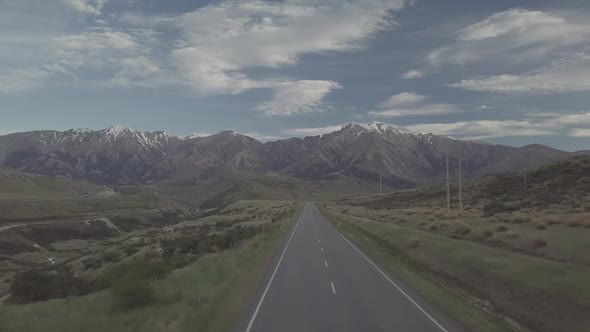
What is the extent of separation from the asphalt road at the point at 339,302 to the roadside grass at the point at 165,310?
1059 millimetres

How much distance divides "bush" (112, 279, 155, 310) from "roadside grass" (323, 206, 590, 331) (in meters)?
10.6

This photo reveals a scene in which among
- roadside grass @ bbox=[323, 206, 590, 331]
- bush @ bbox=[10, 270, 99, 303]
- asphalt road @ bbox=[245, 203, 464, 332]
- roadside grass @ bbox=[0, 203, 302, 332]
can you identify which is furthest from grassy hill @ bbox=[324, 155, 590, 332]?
bush @ bbox=[10, 270, 99, 303]

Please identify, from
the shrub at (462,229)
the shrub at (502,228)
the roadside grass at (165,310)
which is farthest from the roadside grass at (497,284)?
the roadside grass at (165,310)

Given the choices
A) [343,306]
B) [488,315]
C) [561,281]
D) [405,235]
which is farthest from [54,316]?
[405,235]

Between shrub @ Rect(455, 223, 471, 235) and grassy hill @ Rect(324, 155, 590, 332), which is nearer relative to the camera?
grassy hill @ Rect(324, 155, 590, 332)

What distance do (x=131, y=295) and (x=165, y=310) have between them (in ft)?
5.79

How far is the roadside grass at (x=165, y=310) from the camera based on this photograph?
13828mm

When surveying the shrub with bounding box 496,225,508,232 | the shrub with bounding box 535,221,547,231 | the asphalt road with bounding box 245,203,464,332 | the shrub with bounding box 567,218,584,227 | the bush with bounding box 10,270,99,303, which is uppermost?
the shrub with bounding box 567,218,584,227

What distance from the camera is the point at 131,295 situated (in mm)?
16281

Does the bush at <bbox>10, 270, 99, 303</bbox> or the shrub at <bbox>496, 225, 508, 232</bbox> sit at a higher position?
the shrub at <bbox>496, 225, 508, 232</bbox>

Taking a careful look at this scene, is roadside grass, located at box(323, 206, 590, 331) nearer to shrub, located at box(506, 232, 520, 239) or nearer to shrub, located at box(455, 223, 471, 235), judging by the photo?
shrub, located at box(506, 232, 520, 239)

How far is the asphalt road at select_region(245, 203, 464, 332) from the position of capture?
46.2 feet

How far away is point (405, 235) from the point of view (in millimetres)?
40219

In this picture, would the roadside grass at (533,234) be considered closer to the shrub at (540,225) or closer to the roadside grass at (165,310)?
the shrub at (540,225)
